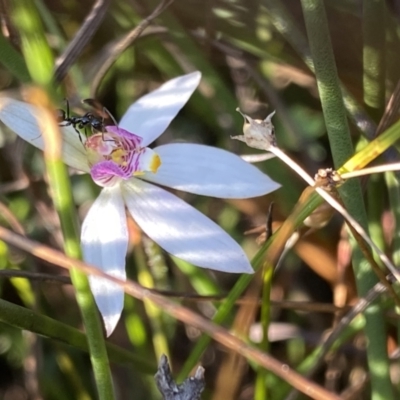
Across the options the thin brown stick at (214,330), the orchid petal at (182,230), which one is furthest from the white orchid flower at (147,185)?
the thin brown stick at (214,330)

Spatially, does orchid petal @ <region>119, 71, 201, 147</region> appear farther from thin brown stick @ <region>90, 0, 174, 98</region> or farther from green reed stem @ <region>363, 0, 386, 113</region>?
green reed stem @ <region>363, 0, 386, 113</region>

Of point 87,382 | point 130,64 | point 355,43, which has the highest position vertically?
point 355,43

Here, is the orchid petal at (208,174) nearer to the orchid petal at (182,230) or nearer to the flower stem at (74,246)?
the orchid petal at (182,230)

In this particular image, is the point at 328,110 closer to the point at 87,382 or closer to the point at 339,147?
the point at 339,147

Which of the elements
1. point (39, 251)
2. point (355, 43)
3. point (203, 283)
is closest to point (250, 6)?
point (355, 43)

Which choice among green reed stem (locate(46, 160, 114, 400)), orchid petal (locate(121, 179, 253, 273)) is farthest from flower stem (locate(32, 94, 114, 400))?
orchid petal (locate(121, 179, 253, 273))
